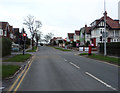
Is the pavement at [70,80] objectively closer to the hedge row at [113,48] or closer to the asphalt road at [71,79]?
the asphalt road at [71,79]

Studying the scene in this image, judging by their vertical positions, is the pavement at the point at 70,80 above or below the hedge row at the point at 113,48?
below

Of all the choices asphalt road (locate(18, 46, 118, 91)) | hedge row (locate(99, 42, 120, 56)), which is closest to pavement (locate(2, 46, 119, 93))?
asphalt road (locate(18, 46, 118, 91))

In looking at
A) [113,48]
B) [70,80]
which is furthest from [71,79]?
[113,48]

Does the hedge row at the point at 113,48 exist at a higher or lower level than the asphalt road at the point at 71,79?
higher

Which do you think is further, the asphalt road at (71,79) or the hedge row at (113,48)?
the hedge row at (113,48)

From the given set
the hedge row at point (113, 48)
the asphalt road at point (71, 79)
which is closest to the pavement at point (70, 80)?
the asphalt road at point (71, 79)

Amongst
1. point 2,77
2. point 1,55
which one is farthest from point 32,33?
point 2,77

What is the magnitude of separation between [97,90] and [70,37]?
107426 mm

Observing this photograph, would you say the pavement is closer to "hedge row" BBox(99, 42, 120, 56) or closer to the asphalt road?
the asphalt road

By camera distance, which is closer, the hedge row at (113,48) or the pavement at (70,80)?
the pavement at (70,80)

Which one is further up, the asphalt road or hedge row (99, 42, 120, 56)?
hedge row (99, 42, 120, 56)

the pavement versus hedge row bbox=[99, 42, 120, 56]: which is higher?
hedge row bbox=[99, 42, 120, 56]

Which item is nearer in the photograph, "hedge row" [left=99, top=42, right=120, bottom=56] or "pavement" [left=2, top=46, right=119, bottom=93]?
"pavement" [left=2, top=46, right=119, bottom=93]

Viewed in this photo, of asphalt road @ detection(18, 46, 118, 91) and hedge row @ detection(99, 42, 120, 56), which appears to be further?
hedge row @ detection(99, 42, 120, 56)
